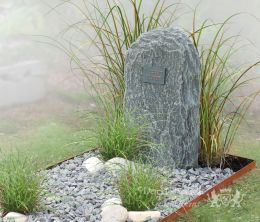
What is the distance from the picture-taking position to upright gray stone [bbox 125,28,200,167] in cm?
453

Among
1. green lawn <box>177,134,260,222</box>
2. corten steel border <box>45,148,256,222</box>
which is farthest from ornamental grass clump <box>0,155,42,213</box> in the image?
green lawn <box>177,134,260,222</box>

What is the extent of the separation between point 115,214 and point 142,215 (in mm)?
178

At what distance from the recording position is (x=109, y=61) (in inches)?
198

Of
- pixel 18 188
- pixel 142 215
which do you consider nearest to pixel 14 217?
pixel 18 188

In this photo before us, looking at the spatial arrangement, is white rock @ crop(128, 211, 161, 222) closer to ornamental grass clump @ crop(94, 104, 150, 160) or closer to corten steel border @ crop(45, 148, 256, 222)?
corten steel border @ crop(45, 148, 256, 222)

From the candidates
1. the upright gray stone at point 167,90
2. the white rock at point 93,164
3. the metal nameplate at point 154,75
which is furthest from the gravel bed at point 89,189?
the metal nameplate at point 154,75

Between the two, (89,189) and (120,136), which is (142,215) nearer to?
(89,189)

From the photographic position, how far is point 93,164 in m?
4.63

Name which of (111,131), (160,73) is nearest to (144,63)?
(160,73)

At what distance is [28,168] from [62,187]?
536 millimetres

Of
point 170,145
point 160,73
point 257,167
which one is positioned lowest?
point 257,167

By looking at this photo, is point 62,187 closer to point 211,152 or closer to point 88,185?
point 88,185

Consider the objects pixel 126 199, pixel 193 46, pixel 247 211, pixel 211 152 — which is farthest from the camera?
pixel 211 152

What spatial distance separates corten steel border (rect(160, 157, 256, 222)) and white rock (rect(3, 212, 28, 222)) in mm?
900
